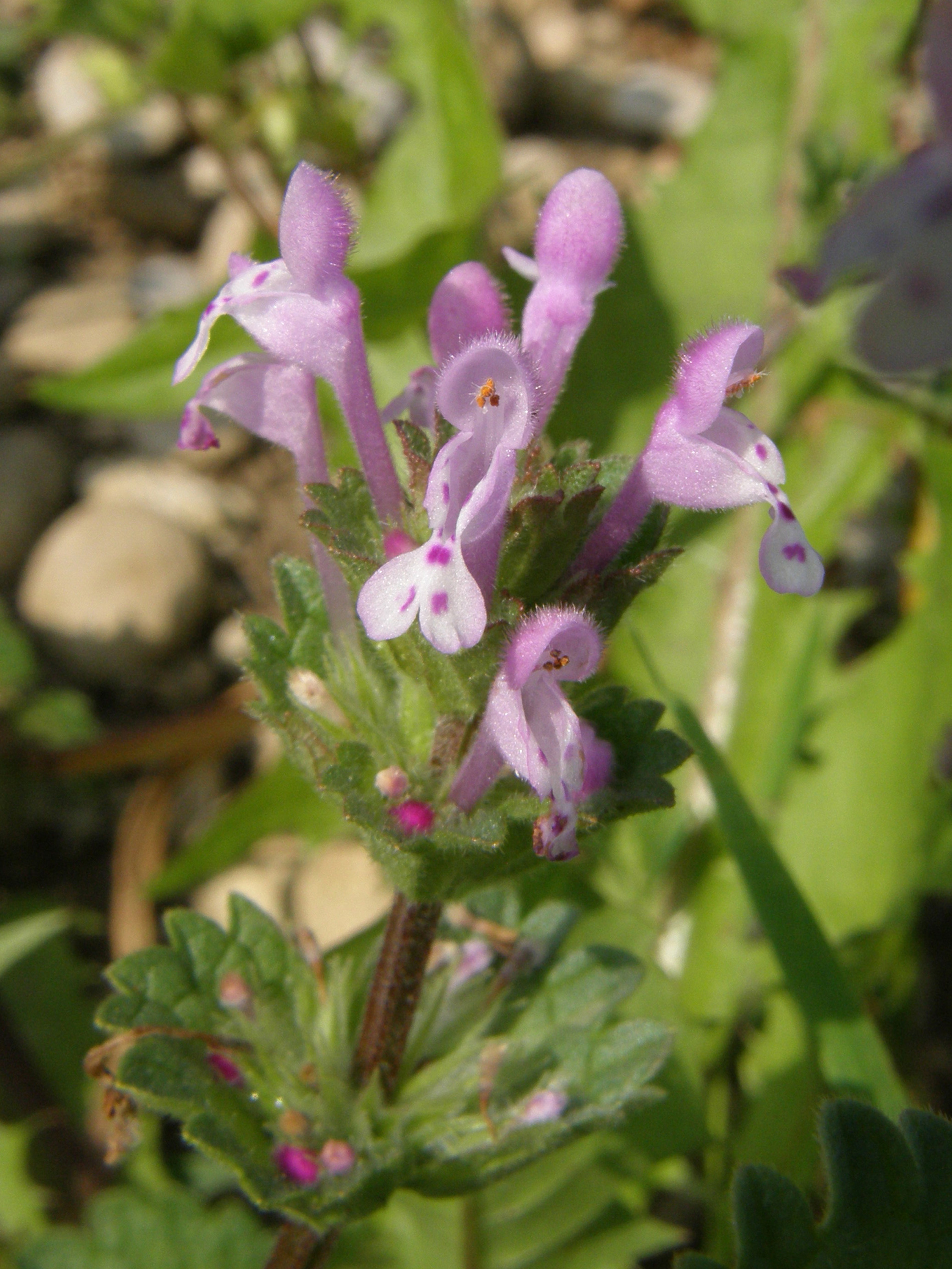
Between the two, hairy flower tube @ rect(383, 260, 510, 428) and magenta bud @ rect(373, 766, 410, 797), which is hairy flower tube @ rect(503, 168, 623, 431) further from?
magenta bud @ rect(373, 766, 410, 797)

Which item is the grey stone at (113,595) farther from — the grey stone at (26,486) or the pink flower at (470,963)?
the pink flower at (470,963)

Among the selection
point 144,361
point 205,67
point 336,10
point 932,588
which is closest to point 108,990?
point 144,361

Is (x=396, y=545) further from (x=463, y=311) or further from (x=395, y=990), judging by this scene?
(x=395, y=990)

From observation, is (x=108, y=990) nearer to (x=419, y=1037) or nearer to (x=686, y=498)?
(x=419, y=1037)

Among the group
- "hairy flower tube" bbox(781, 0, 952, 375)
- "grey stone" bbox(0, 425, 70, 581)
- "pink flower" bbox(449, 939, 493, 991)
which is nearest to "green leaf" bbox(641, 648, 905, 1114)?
"pink flower" bbox(449, 939, 493, 991)

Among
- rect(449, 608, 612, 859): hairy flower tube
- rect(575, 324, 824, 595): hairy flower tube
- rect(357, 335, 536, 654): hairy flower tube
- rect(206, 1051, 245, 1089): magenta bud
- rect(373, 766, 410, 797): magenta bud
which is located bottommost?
rect(206, 1051, 245, 1089): magenta bud
